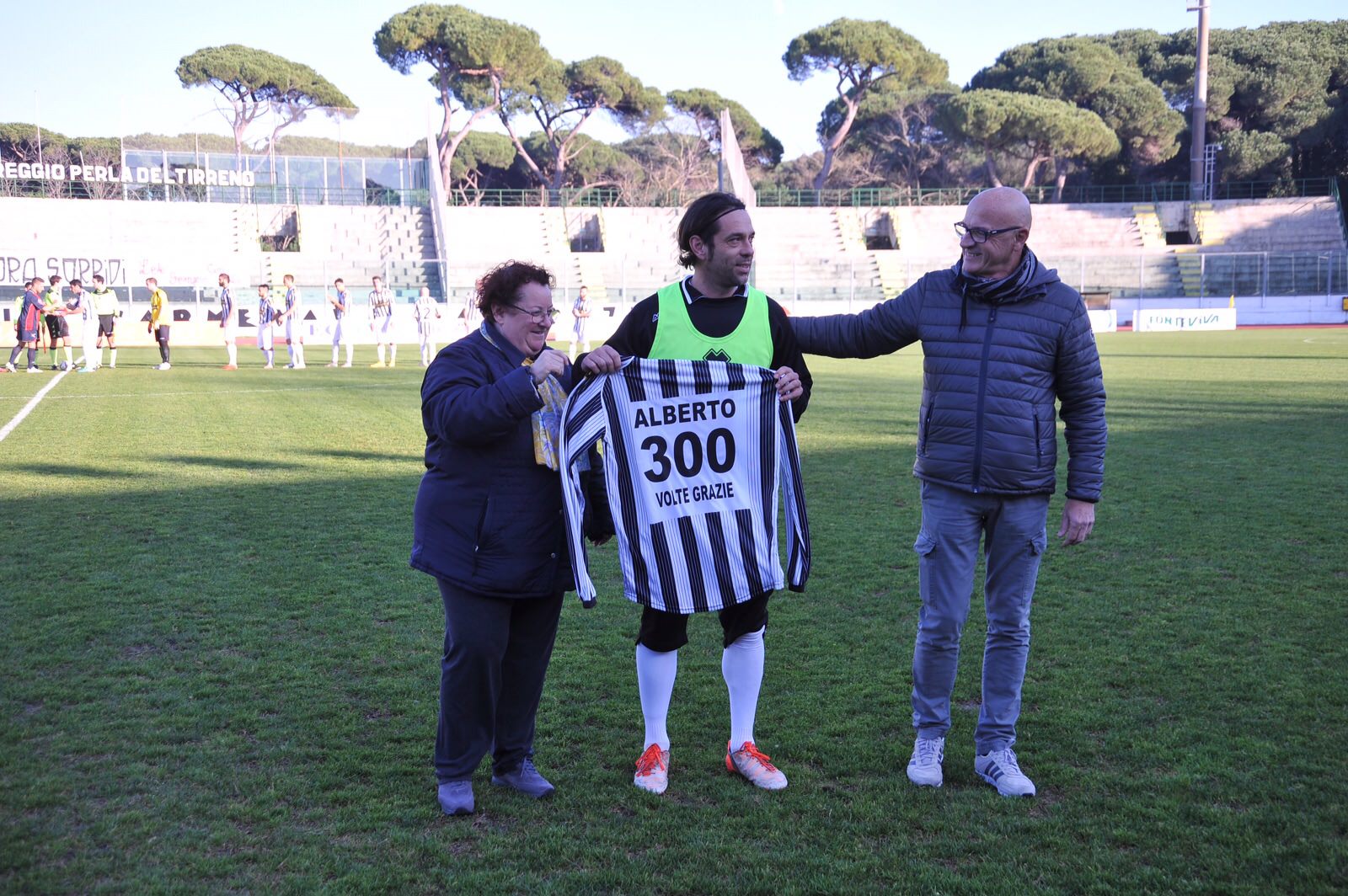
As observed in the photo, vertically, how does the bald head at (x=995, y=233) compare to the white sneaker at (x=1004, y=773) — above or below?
above

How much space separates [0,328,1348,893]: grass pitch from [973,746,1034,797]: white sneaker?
0.06m

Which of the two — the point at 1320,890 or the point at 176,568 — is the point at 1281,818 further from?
the point at 176,568

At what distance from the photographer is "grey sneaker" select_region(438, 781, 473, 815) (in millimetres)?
3707

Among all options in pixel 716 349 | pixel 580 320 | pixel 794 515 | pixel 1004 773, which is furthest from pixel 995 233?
pixel 580 320

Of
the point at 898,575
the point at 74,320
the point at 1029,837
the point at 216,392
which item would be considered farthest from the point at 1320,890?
the point at 74,320

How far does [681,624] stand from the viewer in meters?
3.92

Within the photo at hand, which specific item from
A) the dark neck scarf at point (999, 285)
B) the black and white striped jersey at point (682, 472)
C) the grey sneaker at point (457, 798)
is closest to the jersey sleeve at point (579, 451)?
the black and white striped jersey at point (682, 472)

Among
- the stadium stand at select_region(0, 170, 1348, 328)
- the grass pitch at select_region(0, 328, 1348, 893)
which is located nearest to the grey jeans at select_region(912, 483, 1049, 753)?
the grass pitch at select_region(0, 328, 1348, 893)

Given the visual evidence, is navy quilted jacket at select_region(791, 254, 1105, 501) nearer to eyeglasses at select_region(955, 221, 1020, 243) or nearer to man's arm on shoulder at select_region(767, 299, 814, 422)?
eyeglasses at select_region(955, 221, 1020, 243)

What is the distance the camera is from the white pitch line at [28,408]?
518 inches

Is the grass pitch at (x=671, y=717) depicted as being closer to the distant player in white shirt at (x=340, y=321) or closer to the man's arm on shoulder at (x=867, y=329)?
the man's arm on shoulder at (x=867, y=329)

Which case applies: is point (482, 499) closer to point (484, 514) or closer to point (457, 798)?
point (484, 514)

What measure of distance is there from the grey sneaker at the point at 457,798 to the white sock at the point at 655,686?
64 centimetres

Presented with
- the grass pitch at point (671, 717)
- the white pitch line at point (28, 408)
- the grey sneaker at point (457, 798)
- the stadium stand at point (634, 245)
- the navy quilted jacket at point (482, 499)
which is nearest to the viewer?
the grass pitch at point (671, 717)
